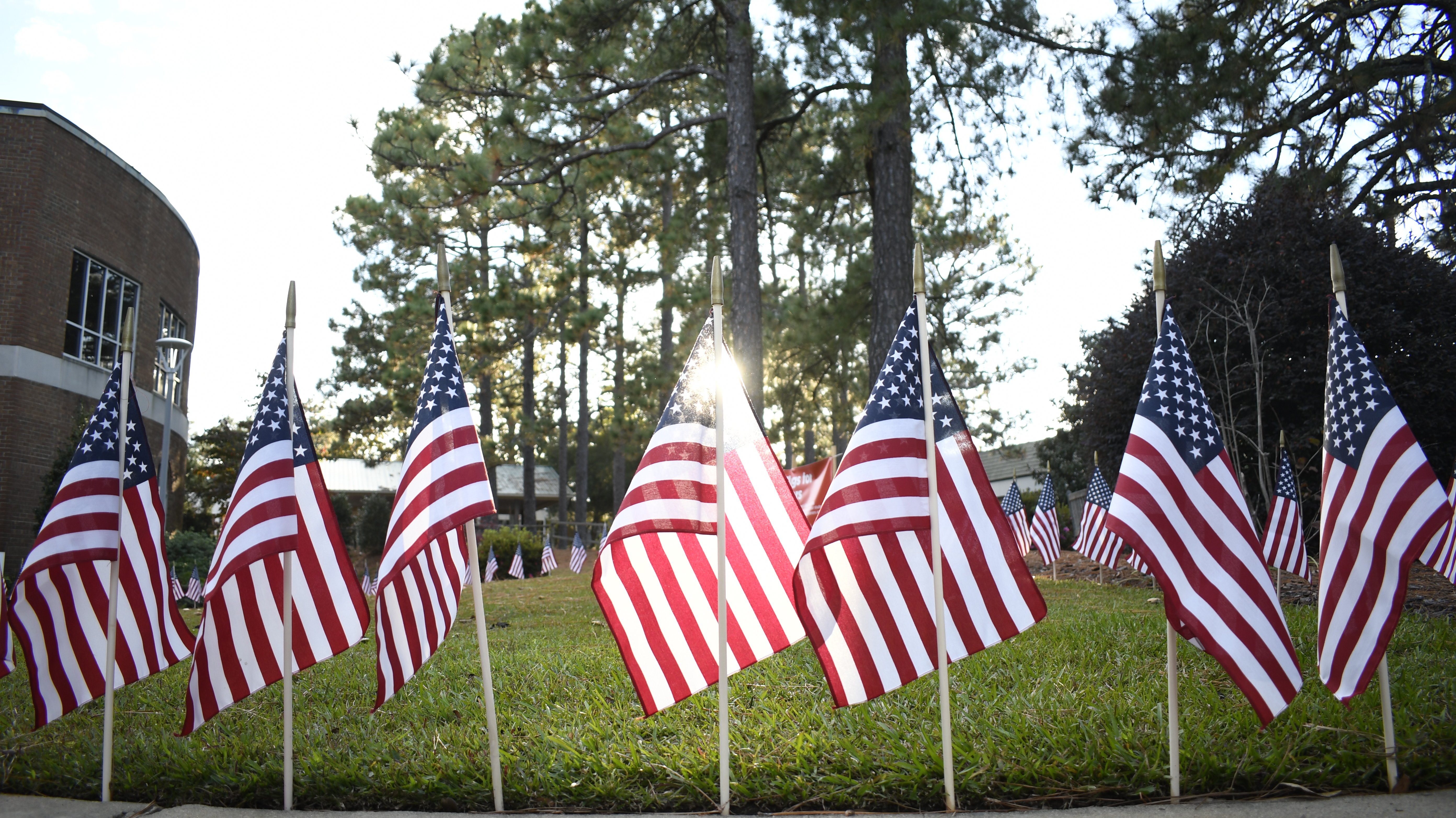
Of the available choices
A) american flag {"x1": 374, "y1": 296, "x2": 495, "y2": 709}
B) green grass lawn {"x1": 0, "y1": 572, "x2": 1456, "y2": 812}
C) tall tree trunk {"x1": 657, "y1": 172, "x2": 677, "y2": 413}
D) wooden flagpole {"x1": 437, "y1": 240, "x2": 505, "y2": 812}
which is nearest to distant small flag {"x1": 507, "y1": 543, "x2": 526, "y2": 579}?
tall tree trunk {"x1": 657, "y1": 172, "x2": 677, "y2": 413}

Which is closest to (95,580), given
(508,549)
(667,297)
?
(667,297)

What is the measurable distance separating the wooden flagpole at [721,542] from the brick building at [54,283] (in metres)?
17.8

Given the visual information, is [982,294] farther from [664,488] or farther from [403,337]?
[664,488]

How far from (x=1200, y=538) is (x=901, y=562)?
1319mm

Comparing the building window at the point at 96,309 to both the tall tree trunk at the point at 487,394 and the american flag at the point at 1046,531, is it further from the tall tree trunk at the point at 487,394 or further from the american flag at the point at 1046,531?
the american flag at the point at 1046,531

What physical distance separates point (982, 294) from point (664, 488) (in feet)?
107

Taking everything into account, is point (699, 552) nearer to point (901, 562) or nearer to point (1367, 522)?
point (901, 562)

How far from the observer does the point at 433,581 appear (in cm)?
449

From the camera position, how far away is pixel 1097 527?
1304cm

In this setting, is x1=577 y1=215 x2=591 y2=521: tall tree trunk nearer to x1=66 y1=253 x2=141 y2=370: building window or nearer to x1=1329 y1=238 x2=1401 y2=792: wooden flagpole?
x1=66 y1=253 x2=141 y2=370: building window

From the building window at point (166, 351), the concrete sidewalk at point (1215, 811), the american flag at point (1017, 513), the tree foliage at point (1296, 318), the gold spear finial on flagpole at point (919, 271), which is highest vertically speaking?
the building window at point (166, 351)

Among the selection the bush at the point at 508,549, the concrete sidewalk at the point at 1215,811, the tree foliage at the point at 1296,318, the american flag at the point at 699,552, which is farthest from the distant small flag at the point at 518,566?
the american flag at the point at 699,552

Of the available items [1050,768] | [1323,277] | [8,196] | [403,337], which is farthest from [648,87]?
[403,337]

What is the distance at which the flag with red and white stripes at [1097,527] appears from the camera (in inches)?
490
